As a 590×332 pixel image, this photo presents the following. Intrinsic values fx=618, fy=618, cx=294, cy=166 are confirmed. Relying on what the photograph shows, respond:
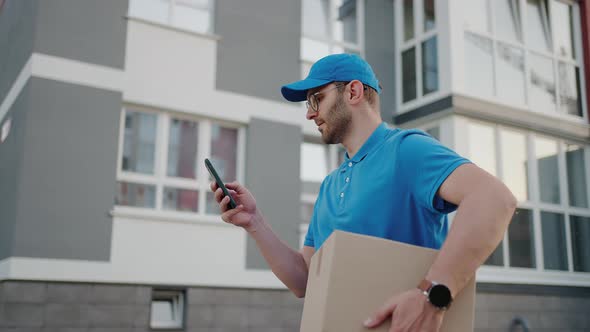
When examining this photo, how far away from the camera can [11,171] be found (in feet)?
26.6

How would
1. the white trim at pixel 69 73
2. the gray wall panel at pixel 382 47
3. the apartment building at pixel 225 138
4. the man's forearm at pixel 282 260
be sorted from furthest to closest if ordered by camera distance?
the gray wall panel at pixel 382 47
the white trim at pixel 69 73
the apartment building at pixel 225 138
the man's forearm at pixel 282 260

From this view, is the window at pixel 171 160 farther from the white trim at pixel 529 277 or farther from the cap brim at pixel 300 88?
the cap brim at pixel 300 88

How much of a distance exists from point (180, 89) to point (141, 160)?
1.16m

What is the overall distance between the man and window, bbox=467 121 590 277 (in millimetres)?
8192

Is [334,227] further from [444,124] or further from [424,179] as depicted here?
[444,124]

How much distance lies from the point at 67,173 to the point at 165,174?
1.37 meters

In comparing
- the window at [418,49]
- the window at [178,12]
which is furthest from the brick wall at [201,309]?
the window at [178,12]

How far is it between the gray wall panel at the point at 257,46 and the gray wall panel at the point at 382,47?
160 cm

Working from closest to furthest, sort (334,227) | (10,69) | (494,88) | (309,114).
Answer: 1. (334,227)
2. (309,114)
3. (10,69)
4. (494,88)

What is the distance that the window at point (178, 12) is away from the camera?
8961mm

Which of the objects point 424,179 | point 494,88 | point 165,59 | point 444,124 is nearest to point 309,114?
point 424,179

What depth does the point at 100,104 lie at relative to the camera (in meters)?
8.21

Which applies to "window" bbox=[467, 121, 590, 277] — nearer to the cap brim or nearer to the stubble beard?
the cap brim

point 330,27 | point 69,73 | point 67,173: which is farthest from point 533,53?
point 67,173
